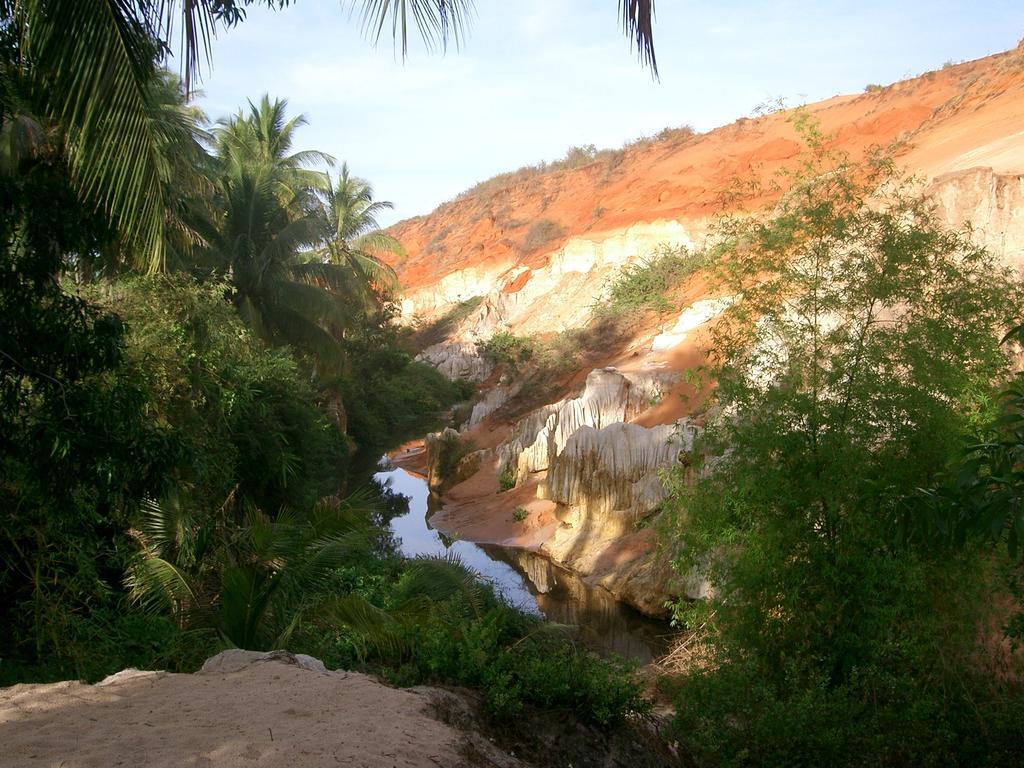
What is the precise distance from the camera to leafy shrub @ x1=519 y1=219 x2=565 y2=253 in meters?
56.3

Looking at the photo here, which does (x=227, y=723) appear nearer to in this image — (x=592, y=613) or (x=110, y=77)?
(x=110, y=77)

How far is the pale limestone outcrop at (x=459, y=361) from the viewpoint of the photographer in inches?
1986

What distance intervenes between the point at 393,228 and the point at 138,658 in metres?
81.0

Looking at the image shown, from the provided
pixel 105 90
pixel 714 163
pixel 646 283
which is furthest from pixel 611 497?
pixel 714 163

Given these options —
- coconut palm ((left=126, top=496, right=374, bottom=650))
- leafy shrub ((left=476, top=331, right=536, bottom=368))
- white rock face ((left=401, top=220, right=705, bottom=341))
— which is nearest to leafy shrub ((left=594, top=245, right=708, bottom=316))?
white rock face ((left=401, top=220, right=705, bottom=341))

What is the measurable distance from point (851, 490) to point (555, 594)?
11.7 meters

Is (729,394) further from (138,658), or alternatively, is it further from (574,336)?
(574,336)

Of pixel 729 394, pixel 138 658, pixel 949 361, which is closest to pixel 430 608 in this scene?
pixel 138 658

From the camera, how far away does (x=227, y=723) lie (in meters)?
5.14

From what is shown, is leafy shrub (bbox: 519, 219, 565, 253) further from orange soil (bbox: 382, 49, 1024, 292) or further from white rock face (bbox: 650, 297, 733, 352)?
white rock face (bbox: 650, 297, 733, 352)

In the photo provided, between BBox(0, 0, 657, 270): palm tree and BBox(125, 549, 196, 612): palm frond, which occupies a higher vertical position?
BBox(0, 0, 657, 270): palm tree

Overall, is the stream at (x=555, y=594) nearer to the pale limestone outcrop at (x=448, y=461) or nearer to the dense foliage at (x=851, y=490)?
the pale limestone outcrop at (x=448, y=461)

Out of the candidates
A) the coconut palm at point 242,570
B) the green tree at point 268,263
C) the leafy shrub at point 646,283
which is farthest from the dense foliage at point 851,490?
the leafy shrub at point 646,283

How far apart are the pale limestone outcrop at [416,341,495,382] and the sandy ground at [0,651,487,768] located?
4355 cm
